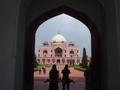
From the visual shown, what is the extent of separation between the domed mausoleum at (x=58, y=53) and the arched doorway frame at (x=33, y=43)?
158 feet

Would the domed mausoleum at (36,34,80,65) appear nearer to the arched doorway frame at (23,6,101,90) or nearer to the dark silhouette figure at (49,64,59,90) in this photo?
the arched doorway frame at (23,6,101,90)

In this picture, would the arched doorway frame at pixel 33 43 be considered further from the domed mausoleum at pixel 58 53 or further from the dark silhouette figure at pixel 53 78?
the domed mausoleum at pixel 58 53

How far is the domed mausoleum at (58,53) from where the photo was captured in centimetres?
6278

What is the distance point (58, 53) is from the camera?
211 ft

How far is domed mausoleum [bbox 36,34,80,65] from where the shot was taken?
62781 millimetres

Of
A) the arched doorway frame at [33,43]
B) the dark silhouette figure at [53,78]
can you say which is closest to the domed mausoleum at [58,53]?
the arched doorway frame at [33,43]

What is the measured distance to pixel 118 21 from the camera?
9125 mm

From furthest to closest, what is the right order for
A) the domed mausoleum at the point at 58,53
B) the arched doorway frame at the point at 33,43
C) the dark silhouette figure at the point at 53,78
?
the domed mausoleum at the point at 58,53, the arched doorway frame at the point at 33,43, the dark silhouette figure at the point at 53,78

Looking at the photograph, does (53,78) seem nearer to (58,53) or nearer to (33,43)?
(33,43)

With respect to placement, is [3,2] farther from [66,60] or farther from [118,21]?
[66,60]

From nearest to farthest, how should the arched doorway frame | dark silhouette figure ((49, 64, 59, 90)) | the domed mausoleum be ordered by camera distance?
dark silhouette figure ((49, 64, 59, 90)), the arched doorway frame, the domed mausoleum

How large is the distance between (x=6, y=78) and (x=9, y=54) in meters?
0.58

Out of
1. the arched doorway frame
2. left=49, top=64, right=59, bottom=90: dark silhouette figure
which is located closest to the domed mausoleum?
the arched doorway frame

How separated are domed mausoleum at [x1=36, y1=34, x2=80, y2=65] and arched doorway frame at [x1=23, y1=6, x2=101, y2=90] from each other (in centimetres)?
4824
